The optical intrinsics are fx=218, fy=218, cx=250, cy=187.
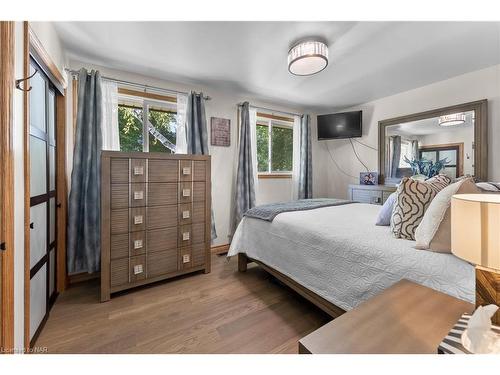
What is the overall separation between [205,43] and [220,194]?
6.21 ft

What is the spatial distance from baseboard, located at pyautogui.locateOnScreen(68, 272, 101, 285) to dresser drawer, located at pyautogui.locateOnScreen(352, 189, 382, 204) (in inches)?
145

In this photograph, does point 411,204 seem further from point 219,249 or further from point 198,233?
point 219,249

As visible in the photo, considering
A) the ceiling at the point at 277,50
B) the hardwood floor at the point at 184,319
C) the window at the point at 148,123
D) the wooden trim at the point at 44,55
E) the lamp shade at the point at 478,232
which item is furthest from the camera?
the window at the point at 148,123

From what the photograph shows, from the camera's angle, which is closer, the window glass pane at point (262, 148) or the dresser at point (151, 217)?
the dresser at point (151, 217)

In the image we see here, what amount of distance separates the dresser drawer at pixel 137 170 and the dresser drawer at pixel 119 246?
1.71ft

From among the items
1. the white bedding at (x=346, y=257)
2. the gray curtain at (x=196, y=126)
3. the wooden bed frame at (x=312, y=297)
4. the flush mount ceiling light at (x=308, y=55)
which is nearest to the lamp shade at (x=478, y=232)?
the white bedding at (x=346, y=257)

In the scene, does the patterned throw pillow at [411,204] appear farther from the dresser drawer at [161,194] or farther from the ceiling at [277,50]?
the dresser drawer at [161,194]

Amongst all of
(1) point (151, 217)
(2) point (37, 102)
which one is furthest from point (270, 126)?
(2) point (37, 102)

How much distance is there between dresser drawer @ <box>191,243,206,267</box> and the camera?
2.40m

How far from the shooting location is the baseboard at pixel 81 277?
2.24 metres

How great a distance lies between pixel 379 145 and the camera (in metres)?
3.49

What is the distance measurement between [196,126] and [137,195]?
121 centimetres

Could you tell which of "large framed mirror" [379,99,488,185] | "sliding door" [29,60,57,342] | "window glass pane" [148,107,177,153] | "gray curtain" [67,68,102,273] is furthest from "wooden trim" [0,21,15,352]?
"large framed mirror" [379,99,488,185]

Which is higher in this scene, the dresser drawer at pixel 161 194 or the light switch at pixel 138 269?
the dresser drawer at pixel 161 194
